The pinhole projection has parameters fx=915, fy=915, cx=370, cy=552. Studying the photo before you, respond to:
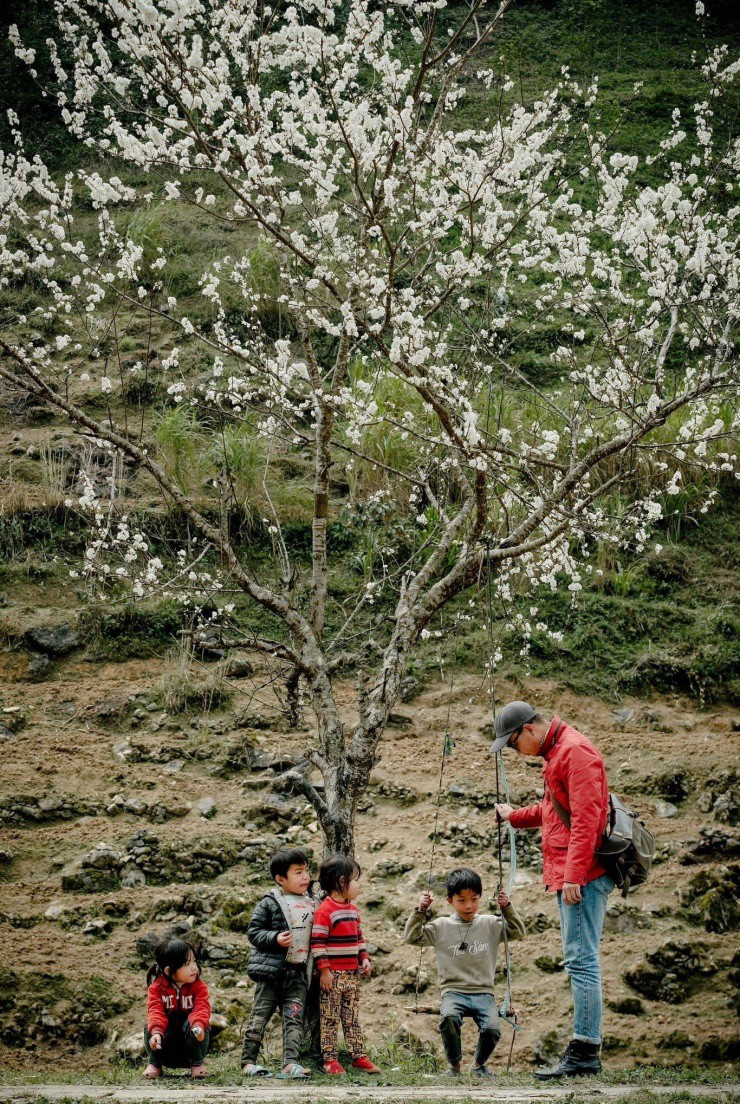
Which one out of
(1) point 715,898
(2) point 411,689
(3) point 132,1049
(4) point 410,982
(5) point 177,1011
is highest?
(2) point 411,689

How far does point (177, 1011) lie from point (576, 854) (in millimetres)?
1975

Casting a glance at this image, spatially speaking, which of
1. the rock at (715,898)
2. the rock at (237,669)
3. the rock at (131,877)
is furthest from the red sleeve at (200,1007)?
the rock at (237,669)

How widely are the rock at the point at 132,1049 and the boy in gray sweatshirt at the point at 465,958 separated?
1661mm

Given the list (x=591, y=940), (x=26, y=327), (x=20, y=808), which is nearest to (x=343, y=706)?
(x=20, y=808)

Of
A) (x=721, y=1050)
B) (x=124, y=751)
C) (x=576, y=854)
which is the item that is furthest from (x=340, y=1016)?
(x=124, y=751)

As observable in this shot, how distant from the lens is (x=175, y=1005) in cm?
409

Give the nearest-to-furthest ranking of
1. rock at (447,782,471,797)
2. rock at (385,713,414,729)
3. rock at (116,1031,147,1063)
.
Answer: rock at (116,1031,147,1063) → rock at (447,782,471,797) → rock at (385,713,414,729)

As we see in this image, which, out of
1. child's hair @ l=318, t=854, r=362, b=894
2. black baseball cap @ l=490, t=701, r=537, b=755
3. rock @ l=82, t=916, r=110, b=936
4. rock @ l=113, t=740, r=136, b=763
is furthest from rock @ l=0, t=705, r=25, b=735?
black baseball cap @ l=490, t=701, r=537, b=755

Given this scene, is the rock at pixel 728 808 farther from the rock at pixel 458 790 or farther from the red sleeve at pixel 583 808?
the red sleeve at pixel 583 808

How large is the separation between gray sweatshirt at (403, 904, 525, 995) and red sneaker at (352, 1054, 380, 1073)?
0.45 metres

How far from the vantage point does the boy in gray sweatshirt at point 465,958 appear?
13.4ft

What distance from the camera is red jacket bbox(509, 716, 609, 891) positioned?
11.4 feet

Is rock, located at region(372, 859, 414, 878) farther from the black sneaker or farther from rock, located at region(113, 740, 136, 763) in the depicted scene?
the black sneaker

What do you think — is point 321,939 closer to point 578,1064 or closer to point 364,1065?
point 364,1065
